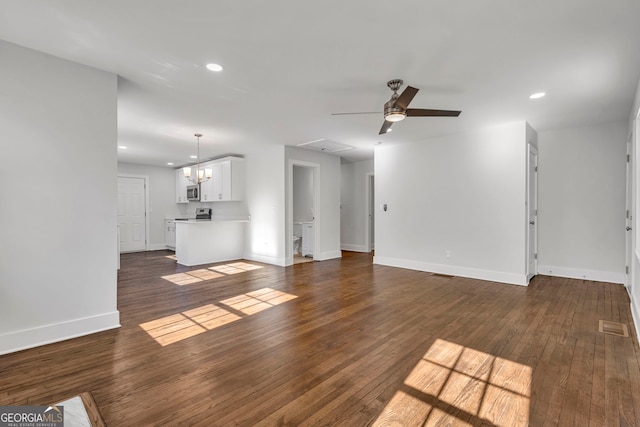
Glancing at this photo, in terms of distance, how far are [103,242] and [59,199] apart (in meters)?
0.52

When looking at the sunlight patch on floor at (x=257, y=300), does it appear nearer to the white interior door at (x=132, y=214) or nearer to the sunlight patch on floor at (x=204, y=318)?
the sunlight patch on floor at (x=204, y=318)

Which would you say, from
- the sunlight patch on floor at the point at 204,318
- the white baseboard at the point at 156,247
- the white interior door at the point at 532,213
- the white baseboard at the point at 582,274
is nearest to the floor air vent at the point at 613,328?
the white interior door at the point at 532,213

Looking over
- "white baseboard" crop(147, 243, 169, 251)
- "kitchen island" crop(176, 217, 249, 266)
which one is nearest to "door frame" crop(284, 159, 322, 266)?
"kitchen island" crop(176, 217, 249, 266)

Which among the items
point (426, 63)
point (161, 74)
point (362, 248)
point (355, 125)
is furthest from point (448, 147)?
point (161, 74)

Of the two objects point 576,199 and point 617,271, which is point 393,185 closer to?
point 576,199

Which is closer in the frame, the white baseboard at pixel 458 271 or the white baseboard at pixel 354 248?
the white baseboard at pixel 458 271

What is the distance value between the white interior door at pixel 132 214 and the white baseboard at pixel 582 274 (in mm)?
9717

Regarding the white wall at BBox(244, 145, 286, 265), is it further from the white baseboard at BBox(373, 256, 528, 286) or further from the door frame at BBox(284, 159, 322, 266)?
the white baseboard at BBox(373, 256, 528, 286)

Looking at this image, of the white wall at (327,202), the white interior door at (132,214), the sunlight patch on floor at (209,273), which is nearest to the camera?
the sunlight patch on floor at (209,273)

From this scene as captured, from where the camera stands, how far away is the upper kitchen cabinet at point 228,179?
7090 mm

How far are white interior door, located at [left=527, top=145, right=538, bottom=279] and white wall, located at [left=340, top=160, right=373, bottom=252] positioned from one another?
3819 millimetres

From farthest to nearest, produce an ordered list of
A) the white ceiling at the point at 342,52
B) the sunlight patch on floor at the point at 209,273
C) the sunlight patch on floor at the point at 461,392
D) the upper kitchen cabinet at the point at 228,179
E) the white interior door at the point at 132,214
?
the white interior door at the point at 132,214 → the upper kitchen cabinet at the point at 228,179 → the sunlight patch on floor at the point at 209,273 → the white ceiling at the point at 342,52 → the sunlight patch on floor at the point at 461,392

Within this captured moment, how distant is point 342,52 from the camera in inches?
102

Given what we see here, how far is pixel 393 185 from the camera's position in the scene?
621cm
